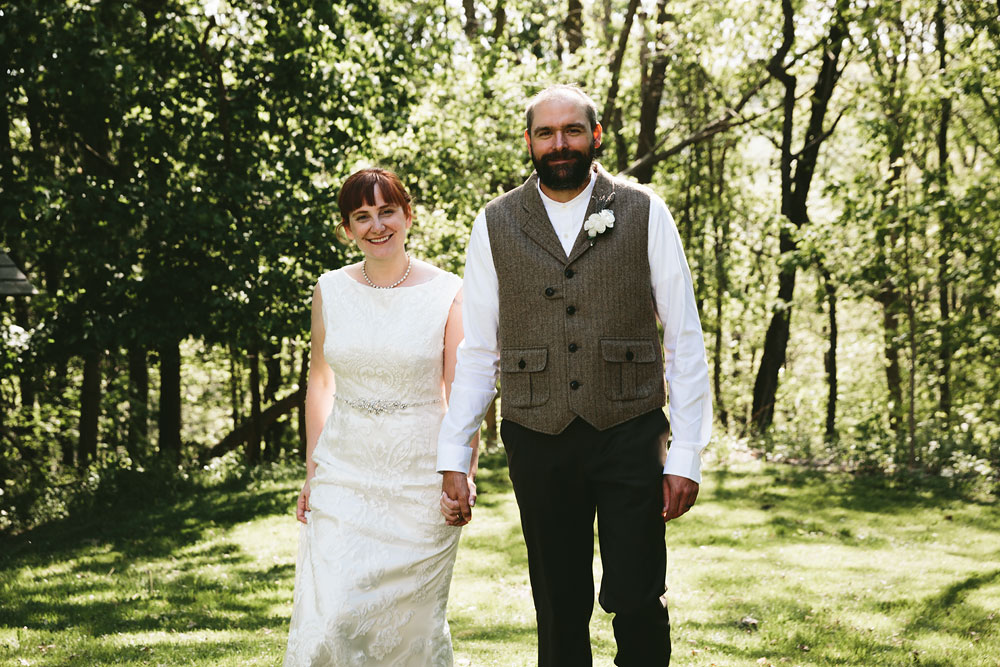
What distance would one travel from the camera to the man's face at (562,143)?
3135 mm

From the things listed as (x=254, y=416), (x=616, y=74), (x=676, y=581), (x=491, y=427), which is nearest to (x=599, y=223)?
(x=676, y=581)

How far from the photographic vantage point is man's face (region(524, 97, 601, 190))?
3.13 metres

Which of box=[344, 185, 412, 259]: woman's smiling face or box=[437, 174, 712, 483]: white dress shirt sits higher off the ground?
box=[344, 185, 412, 259]: woman's smiling face

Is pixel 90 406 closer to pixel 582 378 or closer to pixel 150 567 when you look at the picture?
pixel 150 567

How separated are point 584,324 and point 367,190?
123cm

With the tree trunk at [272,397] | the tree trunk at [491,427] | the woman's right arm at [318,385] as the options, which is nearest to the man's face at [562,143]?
the woman's right arm at [318,385]

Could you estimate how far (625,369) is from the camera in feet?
9.95

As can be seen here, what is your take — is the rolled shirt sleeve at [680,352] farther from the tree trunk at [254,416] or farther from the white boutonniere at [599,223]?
the tree trunk at [254,416]

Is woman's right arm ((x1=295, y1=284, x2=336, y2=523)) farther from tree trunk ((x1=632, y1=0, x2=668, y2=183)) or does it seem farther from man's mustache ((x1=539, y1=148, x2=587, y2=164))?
tree trunk ((x1=632, y1=0, x2=668, y2=183))

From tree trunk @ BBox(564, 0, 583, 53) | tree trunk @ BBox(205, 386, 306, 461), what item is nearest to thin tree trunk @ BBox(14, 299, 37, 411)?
tree trunk @ BBox(205, 386, 306, 461)

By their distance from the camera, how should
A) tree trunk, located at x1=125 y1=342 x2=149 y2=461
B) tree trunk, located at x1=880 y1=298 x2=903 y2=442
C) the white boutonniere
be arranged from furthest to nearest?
tree trunk, located at x1=880 y1=298 x2=903 y2=442 → tree trunk, located at x1=125 y1=342 x2=149 y2=461 → the white boutonniere

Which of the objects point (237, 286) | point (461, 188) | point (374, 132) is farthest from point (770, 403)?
point (237, 286)

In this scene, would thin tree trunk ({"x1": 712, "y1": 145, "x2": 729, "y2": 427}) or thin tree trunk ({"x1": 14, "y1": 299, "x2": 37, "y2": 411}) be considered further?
thin tree trunk ({"x1": 712, "y1": 145, "x2": 729, "y2": 427})

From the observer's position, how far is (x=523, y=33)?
19547 mm
